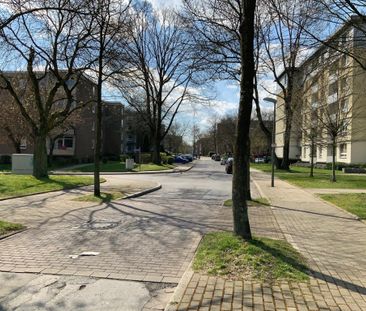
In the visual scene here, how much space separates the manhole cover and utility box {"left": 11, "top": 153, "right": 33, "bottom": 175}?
21416 millimetres

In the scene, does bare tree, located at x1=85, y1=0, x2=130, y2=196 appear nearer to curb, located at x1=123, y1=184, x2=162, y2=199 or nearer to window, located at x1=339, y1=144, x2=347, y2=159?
curb, located at x1=123, y1=184, x2=162, y2=199

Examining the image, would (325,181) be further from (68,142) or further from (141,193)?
(68,142)

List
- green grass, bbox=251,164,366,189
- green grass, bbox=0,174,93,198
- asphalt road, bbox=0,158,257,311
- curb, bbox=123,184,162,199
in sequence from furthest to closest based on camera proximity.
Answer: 1. green grass, bbox=251,164,366,189
2. curb, bbox=123,184,162,199
3. green grass, bbox=0,174,93,198
4. asphalt road, bbox=0,158,257,311

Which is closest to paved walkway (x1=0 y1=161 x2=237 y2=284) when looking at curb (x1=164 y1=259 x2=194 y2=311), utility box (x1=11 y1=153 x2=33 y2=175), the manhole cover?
the manhole cover

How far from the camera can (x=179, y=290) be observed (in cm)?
543

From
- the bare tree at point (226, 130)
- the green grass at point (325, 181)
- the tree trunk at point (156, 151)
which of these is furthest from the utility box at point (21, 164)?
the bare tree at point (226, 130)

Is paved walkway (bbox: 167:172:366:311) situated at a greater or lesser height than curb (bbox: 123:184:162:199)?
greater

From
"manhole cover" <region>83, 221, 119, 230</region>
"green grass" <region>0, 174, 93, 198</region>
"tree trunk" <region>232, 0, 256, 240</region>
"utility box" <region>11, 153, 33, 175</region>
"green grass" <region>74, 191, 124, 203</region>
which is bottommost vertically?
"manhole cover" <region>83, 221, 119, 230</region>

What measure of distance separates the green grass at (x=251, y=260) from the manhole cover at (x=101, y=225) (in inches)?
130

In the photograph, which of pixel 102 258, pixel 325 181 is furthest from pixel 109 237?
pixel 325 181

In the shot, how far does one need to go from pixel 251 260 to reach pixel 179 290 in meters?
1.45

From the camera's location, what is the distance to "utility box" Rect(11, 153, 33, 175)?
101ft

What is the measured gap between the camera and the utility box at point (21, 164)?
30.8 metres

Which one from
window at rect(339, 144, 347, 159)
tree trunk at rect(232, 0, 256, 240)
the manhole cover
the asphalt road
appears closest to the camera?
the asphalt road
